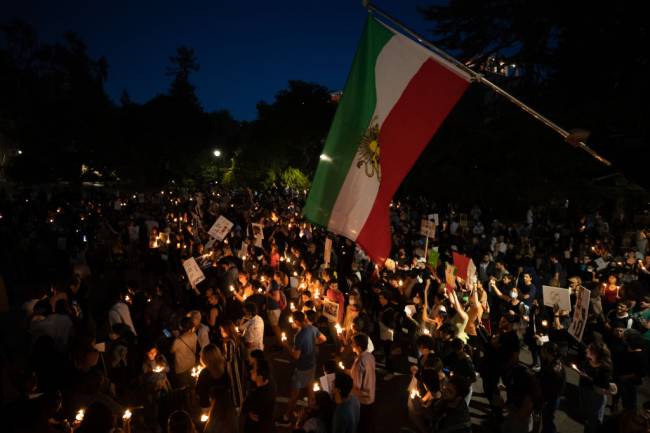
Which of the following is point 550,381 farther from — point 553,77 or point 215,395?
point 553,77

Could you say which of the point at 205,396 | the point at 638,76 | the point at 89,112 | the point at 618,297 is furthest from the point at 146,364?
the point at 89,112

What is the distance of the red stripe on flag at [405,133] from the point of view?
148 inches

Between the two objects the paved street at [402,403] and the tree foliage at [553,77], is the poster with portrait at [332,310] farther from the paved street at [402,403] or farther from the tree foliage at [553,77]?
→ the tree foliage at [553,77]

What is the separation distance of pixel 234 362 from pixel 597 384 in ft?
15.8

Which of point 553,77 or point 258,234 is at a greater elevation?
point 553,77

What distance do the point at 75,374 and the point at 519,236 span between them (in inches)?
658

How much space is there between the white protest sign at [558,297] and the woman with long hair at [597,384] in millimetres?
1541

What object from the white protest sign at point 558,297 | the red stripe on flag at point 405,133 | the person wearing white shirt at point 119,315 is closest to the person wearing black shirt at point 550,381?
the white protest sign at point 558,297

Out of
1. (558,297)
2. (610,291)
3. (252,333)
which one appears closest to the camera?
(252,333)

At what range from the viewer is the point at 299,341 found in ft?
19.0

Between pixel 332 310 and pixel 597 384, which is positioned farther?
pixel 332 310

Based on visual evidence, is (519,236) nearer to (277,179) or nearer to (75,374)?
(75,374)

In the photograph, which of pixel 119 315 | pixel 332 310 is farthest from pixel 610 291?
pixel 119 315

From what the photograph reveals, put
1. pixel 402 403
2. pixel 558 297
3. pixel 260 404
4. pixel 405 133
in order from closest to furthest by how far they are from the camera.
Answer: pixel 405 133, pixel 260 404, pixel 402 403, pixel 558 297
